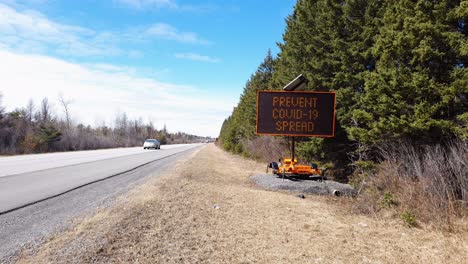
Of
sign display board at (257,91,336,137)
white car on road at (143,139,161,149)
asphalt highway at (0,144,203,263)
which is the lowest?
asphalt highway at (0,144,203,263)

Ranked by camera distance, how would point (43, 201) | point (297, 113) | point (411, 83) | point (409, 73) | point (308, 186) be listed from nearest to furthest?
1. point (411, 83)
2. point (43, 201)
3. point (409, 73)
4. point (308, 186)
5. point (297, 113)

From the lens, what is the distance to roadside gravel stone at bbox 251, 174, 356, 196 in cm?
989

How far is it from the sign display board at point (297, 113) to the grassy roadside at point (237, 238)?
178 inches

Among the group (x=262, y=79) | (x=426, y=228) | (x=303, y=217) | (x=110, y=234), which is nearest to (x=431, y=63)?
(x=426, y=228)

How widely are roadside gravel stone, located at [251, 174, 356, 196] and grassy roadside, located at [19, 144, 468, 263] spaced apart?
260 centimetres

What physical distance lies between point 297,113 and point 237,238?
7438 millimetres

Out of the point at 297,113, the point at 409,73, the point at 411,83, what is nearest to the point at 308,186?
the point at 297,113

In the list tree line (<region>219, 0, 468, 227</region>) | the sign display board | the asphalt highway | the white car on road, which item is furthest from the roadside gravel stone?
the white car on road

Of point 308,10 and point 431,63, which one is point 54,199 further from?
point 308,10

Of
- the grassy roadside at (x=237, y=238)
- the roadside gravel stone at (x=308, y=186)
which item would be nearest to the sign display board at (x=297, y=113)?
the roadside gravel stone at (x=308, y=186)

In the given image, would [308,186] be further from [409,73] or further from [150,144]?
[150,144]

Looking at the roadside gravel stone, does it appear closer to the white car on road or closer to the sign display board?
the sign display board

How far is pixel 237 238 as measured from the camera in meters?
5.00

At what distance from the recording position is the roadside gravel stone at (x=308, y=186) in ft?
32.4
